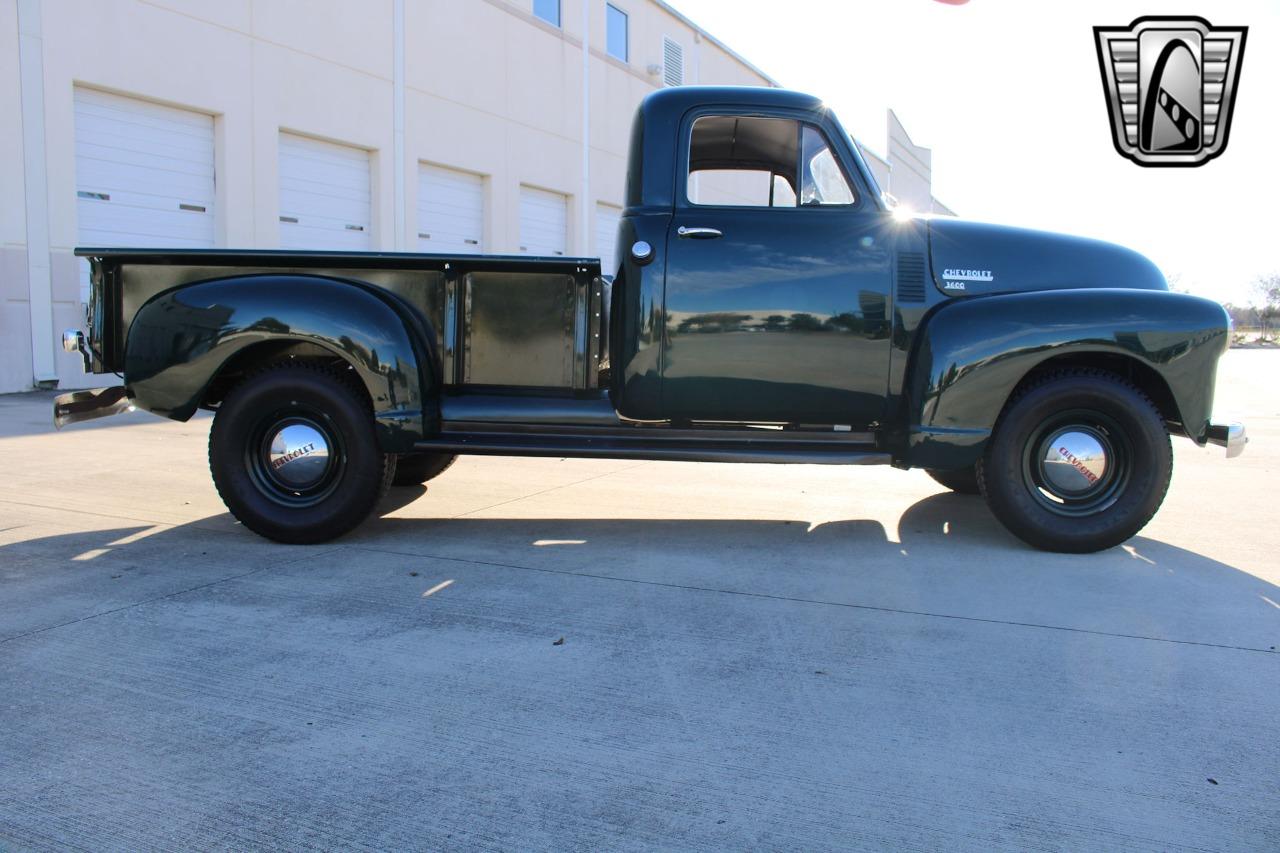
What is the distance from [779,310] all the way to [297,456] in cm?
249

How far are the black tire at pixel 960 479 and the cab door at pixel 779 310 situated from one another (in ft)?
5.51

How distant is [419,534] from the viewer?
195 inches

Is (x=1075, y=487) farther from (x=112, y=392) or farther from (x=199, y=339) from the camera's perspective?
(x=112, y=392)

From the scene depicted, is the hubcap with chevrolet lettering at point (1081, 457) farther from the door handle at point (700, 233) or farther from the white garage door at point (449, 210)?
the white garage door at point (449, 210)

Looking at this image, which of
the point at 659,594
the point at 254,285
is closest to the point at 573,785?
the point at 659,594

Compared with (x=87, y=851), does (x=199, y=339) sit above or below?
above

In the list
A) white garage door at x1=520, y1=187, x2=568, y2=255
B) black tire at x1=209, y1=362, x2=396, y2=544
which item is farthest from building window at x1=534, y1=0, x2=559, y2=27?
black tire at x1=209, y1=362, x2=396, y2=544

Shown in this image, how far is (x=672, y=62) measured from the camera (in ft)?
81.7

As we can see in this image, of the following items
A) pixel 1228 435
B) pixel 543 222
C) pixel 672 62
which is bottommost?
pixel 1228 435

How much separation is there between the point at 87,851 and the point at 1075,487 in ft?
14.0

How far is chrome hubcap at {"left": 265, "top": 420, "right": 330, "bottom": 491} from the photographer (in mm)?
4648

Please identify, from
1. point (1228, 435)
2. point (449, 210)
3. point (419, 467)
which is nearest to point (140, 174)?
point (449, 210)

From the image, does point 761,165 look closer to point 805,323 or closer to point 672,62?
point 805,323

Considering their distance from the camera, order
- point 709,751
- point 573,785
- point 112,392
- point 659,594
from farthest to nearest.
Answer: point 112,392 < point 659,594 < point 709,751 < point 573,785
